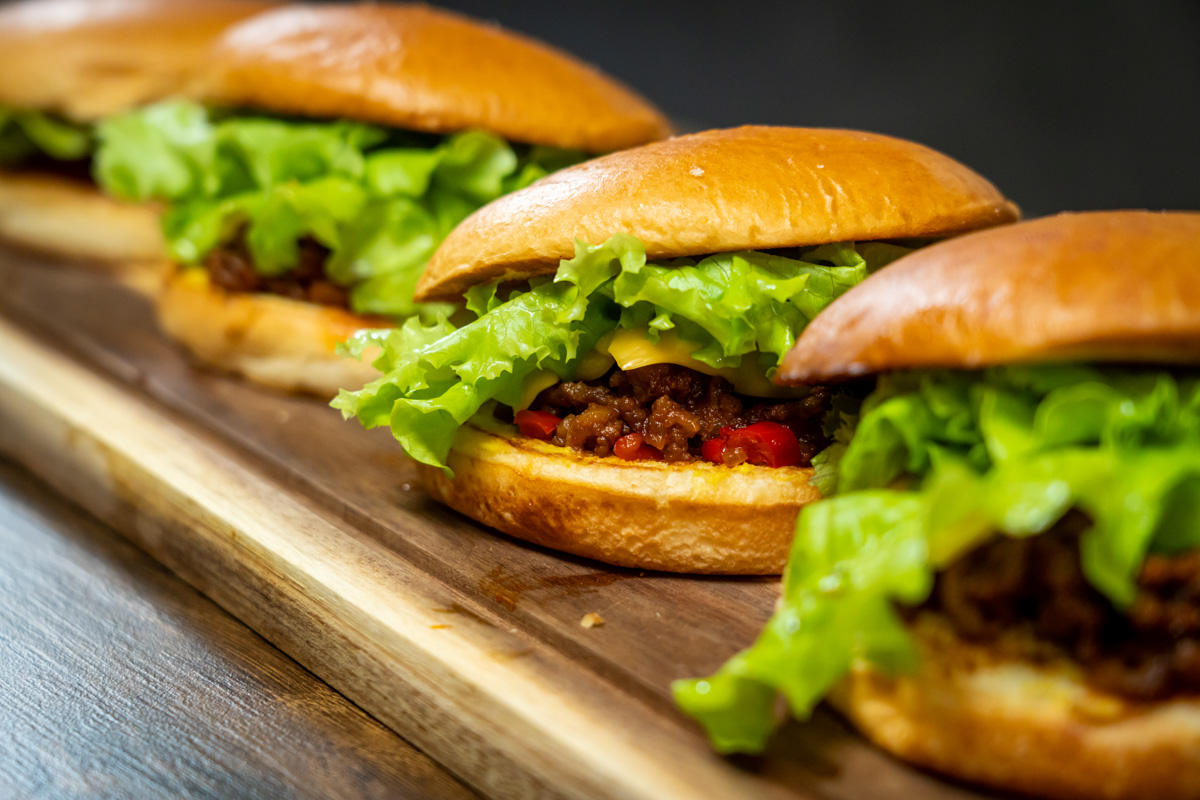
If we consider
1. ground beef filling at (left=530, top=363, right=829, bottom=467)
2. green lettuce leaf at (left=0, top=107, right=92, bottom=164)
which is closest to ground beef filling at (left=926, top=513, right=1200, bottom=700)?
ground beef filling at (left=530, top=363, right=829, bottom=467)

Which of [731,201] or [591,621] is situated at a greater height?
[731,201]

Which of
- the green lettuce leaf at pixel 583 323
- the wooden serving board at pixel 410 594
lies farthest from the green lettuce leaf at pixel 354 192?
the green lettuce leaf at pixel 583 323

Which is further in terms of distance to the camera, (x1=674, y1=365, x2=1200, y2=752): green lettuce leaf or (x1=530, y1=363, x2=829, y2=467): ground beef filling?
(x1=530, y1=363, x2=829, y2=467): ground beef filling

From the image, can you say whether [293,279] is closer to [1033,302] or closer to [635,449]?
[635,449]

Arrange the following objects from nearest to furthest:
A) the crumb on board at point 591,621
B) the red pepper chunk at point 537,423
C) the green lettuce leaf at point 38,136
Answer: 1. the crumb on board at point 591,621
2. the red pepper chunk at point 537,423
3. the green lettuce leaf at point 38,136

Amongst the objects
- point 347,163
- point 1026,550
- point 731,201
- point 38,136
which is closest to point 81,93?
point 38,136

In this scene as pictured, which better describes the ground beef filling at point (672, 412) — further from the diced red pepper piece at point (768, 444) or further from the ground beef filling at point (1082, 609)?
the ground beef filling at point (1082, 609)

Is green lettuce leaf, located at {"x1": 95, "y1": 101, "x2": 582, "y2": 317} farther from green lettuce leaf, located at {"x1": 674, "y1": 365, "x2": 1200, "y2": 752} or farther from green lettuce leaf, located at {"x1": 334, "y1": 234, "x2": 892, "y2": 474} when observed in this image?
green lettuce leaf, located at {"x1": 674, "y1": 365, "x2": 1200, "y2": 752}

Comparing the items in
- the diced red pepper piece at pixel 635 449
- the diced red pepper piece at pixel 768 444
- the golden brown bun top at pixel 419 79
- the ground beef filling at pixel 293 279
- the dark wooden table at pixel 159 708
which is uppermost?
the golden brown bun top at pixel 419 79
